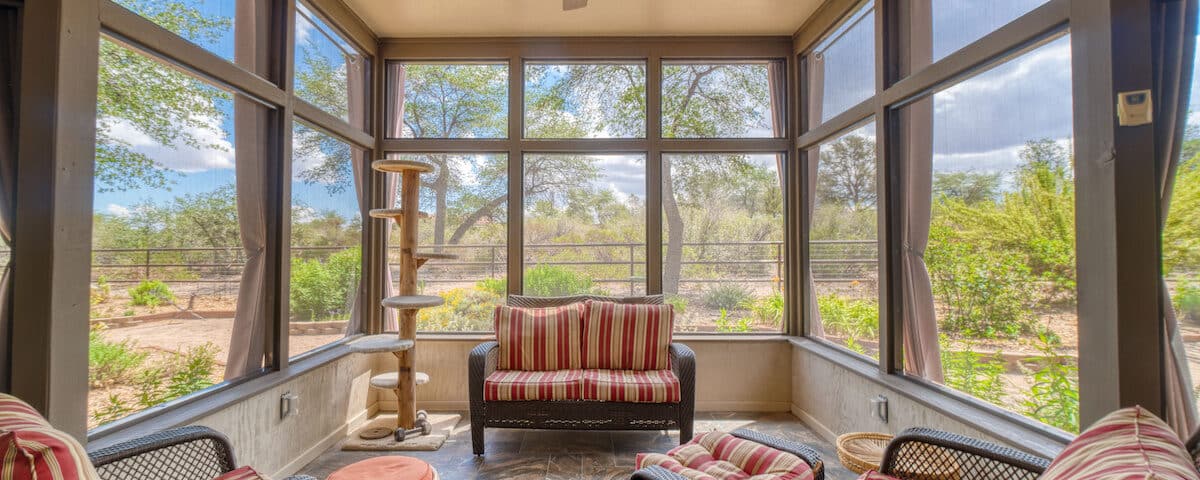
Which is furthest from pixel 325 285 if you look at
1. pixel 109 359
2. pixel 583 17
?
pixel 583 17

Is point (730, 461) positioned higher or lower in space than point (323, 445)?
higher

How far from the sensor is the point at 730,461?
174 cm

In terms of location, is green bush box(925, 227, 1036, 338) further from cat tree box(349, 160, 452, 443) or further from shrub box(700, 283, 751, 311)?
cat tree box(349, 160, 452, 443)

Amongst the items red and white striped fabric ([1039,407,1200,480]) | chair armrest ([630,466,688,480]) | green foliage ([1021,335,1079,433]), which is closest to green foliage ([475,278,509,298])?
chair armrest ([630,466,688,480])

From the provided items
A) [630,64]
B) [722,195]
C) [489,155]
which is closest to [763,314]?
[722,195]

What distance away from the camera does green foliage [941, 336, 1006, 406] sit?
77.7 inches

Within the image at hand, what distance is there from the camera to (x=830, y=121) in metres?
3.15

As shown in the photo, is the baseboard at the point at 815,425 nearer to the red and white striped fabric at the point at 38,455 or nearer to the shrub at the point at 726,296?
the shrub at the point at 726,296

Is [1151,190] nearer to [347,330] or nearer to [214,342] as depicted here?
[214,342]

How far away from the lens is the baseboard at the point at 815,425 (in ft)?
9.66

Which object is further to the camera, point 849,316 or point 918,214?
point 849,316

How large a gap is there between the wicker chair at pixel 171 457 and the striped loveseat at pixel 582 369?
49.5 inches

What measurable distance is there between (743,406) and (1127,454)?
2.65m

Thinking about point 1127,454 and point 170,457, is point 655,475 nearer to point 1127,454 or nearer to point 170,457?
point 1127,454
